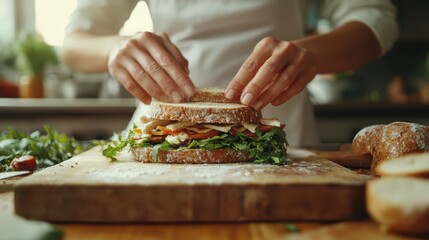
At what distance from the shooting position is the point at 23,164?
178 centimetres

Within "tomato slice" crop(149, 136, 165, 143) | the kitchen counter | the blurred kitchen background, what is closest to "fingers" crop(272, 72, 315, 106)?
"tomato slice" crop(149, 136, 165, 143)

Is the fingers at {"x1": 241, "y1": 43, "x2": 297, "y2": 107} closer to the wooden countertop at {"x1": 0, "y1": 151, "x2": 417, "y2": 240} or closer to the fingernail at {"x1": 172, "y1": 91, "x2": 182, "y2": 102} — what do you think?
the fingernail at {"x1": 172, "y1": 91, "x2": 182, "y2": 102}

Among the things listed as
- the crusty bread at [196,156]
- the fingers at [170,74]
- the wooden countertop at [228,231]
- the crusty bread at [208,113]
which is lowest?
the wooden countertop at [228,231]

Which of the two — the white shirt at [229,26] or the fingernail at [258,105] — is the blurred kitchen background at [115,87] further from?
the fingernail at [258,105]

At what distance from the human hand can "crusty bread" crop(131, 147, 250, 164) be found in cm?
18

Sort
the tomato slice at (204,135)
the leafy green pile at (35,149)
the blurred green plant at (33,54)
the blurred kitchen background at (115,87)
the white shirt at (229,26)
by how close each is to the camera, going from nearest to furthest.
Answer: the tomato slice at (204,135) < the leafy green pile at (35,149) < the white shirt at (229,26) < the blurred kitchen background at (115,87) < the blurred green plant at (33,54)

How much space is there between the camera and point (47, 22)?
5.49 meters

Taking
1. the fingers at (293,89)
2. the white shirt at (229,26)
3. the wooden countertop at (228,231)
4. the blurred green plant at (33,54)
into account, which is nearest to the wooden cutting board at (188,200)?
the wooden countertop at (228,231)

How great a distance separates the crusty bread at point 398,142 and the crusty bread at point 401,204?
1.91 ft

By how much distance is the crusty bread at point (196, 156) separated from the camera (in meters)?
1.79

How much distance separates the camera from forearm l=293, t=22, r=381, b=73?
2371 mm

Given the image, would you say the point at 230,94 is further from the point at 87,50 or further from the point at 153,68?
the point at 87,50

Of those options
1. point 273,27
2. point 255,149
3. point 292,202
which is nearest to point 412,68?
A: point 273,27

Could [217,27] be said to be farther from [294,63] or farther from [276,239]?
[276,239]
